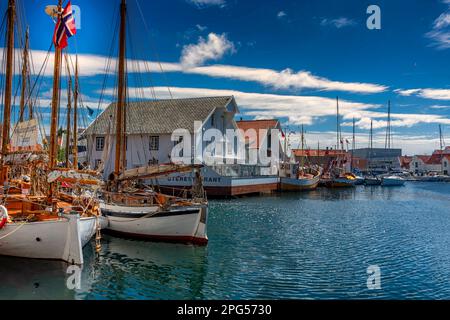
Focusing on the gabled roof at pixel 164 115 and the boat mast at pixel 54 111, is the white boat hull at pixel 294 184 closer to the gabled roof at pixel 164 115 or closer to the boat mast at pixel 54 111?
the gabled roof at pixel 164 115

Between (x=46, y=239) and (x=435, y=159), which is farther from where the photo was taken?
(x=435, y=159)

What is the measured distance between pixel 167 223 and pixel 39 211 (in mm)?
6678

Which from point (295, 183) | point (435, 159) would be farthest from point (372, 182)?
point (435, 159)

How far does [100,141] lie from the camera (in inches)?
2158

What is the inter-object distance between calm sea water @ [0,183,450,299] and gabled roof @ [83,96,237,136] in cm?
2458

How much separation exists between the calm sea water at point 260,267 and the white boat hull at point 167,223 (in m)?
0.67

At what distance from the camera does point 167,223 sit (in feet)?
72.7

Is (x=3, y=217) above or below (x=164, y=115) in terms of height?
below

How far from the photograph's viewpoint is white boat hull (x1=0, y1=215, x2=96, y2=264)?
16797 mm

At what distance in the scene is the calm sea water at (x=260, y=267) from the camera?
1448 centimetres

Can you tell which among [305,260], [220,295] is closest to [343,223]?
[305,260]

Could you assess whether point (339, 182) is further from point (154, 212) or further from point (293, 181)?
point (154, 212)
